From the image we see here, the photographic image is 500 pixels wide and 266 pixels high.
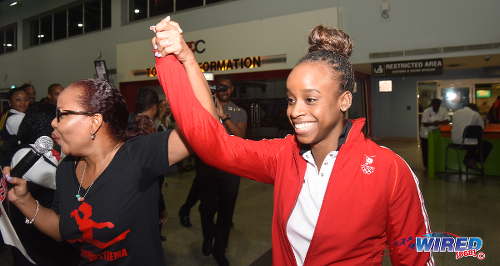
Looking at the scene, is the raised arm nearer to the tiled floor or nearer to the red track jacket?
the red track jacket

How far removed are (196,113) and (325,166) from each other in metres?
0.43

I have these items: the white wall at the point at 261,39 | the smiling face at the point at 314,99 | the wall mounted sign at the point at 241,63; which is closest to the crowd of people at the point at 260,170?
the smiling face at the point at 314,99

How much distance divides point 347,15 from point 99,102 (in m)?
7.50

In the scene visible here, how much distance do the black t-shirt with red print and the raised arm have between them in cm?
30

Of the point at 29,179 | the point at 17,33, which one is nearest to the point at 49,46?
the point at 17,33

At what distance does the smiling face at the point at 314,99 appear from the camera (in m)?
0.97

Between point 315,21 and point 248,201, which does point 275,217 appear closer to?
point 248,201

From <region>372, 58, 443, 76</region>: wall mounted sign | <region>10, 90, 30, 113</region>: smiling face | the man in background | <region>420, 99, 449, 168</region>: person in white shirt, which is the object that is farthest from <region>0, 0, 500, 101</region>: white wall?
<region>10, 90, 30, 113</region>: smiling face

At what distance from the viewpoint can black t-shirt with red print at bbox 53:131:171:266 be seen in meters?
1.26

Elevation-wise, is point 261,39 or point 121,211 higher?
point 261,39

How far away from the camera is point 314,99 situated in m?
0.98

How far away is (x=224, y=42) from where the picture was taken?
9250 mm

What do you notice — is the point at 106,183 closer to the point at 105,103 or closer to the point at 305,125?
the point at 105,103

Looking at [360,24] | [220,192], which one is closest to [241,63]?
[360,24]
